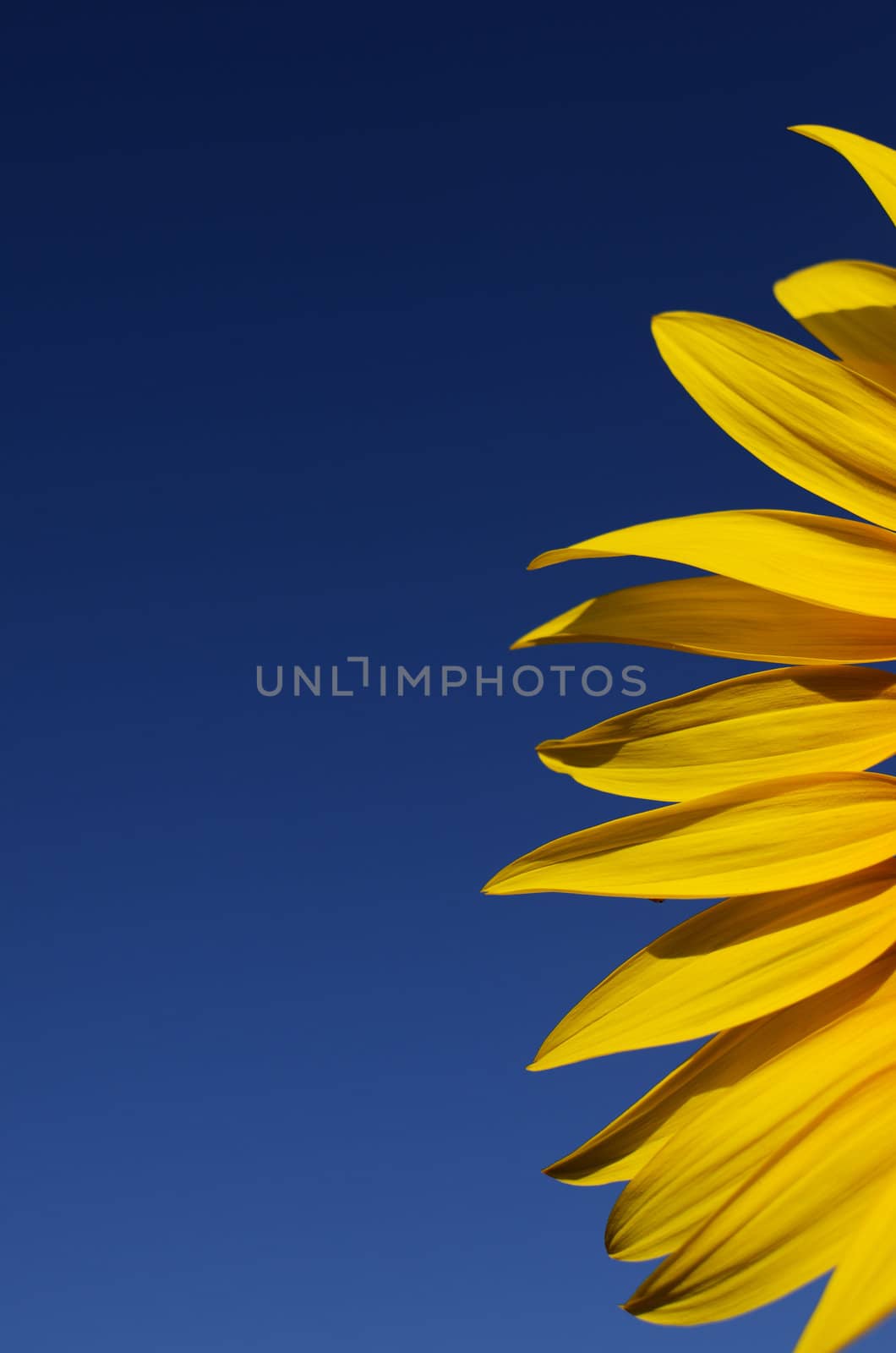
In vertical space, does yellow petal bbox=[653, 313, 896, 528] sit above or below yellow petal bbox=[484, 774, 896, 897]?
above

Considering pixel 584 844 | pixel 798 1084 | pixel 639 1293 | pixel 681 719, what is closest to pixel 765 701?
pixel 681 719

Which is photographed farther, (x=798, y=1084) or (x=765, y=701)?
(x=765, y=701)

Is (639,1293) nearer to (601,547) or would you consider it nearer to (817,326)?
(601,547)

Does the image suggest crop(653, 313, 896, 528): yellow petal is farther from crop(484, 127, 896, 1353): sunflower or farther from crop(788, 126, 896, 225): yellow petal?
crop(788, 126, 896, 225): yellow petal

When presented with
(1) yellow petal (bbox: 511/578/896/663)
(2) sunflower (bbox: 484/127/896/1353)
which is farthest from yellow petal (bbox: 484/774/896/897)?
(1) yellow petal (bbox: 511/578/896/663)

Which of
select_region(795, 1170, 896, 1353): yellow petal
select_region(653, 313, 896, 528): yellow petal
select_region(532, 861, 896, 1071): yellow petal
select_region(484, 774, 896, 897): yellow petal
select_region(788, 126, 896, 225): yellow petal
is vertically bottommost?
select_region(795, 1170, 896, 1353): yellow petal

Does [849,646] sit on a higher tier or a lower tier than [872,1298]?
higher
